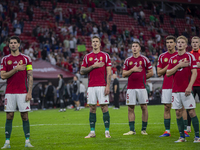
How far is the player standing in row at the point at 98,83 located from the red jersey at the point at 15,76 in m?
1.93

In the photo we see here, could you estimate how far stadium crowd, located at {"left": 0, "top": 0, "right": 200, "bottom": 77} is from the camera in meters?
27.1

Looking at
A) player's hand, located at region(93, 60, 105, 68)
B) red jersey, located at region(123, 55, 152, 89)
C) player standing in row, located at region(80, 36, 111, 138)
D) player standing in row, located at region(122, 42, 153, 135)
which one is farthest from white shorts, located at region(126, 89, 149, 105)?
player's hand, located at region(93, 60, 105, 68)

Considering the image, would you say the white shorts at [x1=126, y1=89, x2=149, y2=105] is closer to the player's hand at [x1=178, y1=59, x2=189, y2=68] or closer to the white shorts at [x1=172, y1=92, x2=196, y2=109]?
the white shorts at [x1=172, y1=92, x2=196, y2=109]

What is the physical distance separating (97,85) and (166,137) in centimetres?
229

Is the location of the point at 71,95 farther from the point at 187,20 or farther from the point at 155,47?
the point at 187,20

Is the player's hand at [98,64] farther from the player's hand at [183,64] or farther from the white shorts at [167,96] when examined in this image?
the player's hand at [183,64]

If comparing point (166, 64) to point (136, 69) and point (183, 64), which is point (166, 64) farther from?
point (183, 64)

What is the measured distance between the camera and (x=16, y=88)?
7512mm

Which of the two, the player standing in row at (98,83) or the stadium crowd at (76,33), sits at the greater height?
the stadium crowd at (76,33)

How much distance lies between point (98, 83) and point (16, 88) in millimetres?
2311

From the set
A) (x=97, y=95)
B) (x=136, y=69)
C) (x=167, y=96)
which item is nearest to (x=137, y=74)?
(x=136, y=69)

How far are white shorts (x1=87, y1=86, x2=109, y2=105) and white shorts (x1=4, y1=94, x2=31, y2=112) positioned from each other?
A: 198cm

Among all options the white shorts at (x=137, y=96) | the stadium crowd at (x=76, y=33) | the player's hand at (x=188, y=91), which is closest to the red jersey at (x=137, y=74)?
the white shorts at (x=137, y=96)

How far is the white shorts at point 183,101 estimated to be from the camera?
292 inches
